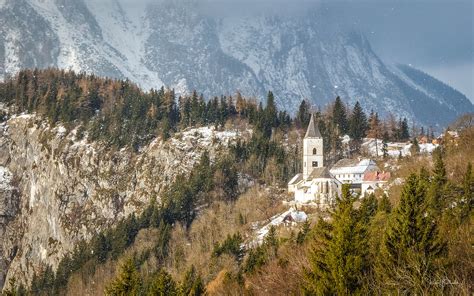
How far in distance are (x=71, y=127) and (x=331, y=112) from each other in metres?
61.3

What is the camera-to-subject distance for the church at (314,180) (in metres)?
98.4

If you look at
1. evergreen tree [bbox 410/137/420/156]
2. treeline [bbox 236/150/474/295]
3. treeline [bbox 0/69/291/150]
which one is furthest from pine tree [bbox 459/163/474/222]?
treeline [bbox 0/69/291/150]

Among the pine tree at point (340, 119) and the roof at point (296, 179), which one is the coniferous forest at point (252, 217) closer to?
the pine tree at point (340, 119)

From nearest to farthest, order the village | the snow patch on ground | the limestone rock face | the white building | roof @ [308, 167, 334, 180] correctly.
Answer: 1. the snow patch on ground
2. the village
3. the white building
4. roof @ [308, 167, 334, 180]
5. the limestone rock face

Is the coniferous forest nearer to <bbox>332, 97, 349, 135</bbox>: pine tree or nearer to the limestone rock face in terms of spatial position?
<bbox>332, 97, 349, 135</bbox>: pine tree

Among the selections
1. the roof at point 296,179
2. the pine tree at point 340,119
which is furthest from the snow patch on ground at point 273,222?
the pine tree at point 340,119

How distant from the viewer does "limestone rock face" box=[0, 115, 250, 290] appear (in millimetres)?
128000

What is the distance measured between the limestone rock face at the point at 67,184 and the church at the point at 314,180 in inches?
851

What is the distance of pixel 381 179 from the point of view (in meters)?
98.8

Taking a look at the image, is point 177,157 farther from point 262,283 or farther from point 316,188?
point 262,283

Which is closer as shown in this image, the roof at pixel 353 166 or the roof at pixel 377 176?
the roof at pixel 377 176

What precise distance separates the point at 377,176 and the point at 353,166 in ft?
30.3

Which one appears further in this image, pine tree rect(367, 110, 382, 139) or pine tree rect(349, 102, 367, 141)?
pine tree rect(349, 102, 367, 141)

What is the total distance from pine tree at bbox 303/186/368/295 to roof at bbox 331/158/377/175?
74623 millimetres
